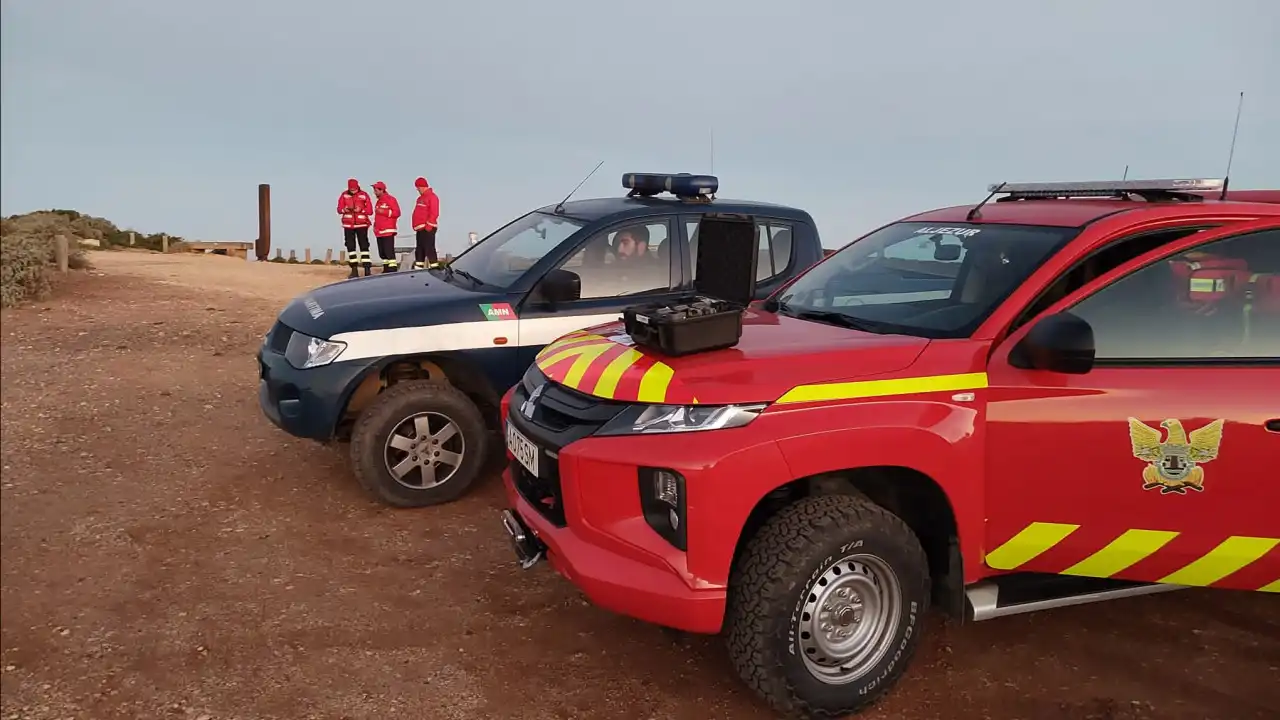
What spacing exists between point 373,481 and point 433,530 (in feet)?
1.60

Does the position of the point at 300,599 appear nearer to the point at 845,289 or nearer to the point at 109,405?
the point at 845,289

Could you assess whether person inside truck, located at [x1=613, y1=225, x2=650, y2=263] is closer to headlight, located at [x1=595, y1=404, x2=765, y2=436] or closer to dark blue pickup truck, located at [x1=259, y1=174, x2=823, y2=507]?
dark blue pickup truck, located at [x1=259, y1=174, x2=823, y2=507]

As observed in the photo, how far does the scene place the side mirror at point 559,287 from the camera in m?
5.45

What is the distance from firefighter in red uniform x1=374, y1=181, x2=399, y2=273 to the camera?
16.7m

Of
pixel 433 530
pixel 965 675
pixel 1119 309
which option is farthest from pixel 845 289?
pixel 433 530

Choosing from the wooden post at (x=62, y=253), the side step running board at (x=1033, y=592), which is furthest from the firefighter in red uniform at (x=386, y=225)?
the side step running board at (x=1033, y=592)

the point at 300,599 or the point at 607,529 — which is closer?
the point at 607,529

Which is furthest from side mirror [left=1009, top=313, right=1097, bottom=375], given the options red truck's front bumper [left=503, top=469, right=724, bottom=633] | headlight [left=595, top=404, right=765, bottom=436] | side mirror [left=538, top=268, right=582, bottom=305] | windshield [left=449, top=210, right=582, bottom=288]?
windshield [left=449, top=210, right=582, bottom=288]

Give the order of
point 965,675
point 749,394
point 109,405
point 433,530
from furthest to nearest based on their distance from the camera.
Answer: point 109,405
point 433,530
point 965,675
point 749,394

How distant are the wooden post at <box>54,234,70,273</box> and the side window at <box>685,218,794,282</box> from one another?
11.6 meters

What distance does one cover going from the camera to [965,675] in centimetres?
361

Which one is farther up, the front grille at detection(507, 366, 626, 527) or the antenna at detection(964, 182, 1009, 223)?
the antenna at detection(964, 182, 1009, 223)

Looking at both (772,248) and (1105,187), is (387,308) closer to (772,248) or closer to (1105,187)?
(772,248)

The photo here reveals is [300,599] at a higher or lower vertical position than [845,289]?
lower
